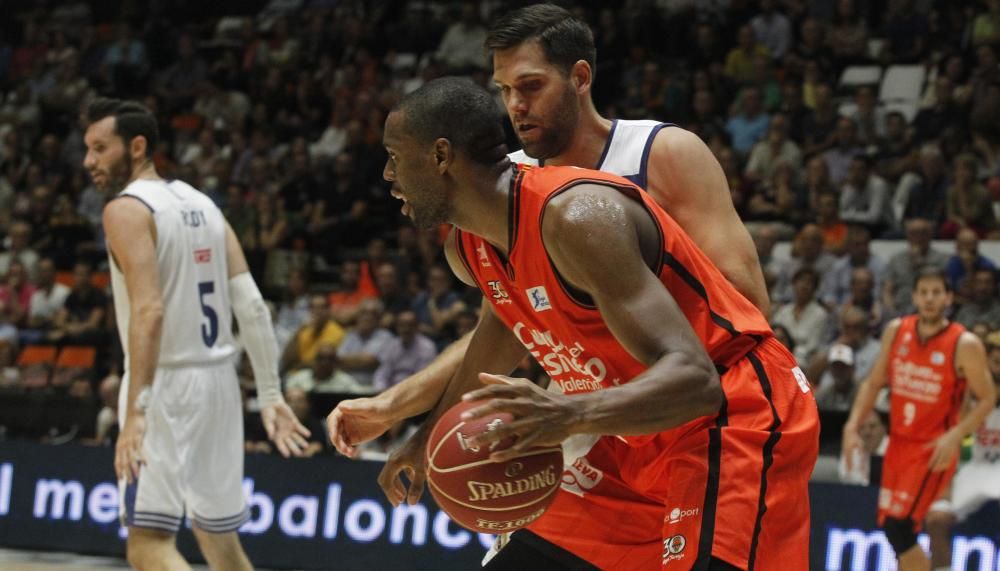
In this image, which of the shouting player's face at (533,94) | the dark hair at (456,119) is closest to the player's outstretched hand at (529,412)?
the dark hair at (456,119)

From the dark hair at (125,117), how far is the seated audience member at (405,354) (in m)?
4.62

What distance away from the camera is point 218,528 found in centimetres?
521

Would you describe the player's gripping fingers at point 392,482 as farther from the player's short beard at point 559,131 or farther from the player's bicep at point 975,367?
the player's bicep at point 975,367

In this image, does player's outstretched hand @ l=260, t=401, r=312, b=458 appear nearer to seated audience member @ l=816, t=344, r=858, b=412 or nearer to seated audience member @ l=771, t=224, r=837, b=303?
seated audience member @ l=816, t=344, r=858, b=412

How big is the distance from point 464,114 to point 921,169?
8.55 metres

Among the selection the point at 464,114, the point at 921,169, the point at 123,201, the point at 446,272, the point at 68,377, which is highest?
the point at 464,114

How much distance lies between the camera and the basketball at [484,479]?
2943mm

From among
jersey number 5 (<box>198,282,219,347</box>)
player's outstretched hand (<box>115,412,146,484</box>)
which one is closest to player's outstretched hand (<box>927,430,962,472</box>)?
jersey number 5 (<box>198,282,219,347</box>)

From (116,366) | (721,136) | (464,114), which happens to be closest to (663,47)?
(721,136)

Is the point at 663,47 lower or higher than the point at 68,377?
higher

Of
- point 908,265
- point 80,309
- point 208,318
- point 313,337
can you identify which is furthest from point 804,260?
point 80,309

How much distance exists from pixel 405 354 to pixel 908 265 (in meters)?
3.66

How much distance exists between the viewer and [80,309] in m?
12.0

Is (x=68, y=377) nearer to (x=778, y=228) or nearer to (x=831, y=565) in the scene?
(x=778, y=228)
